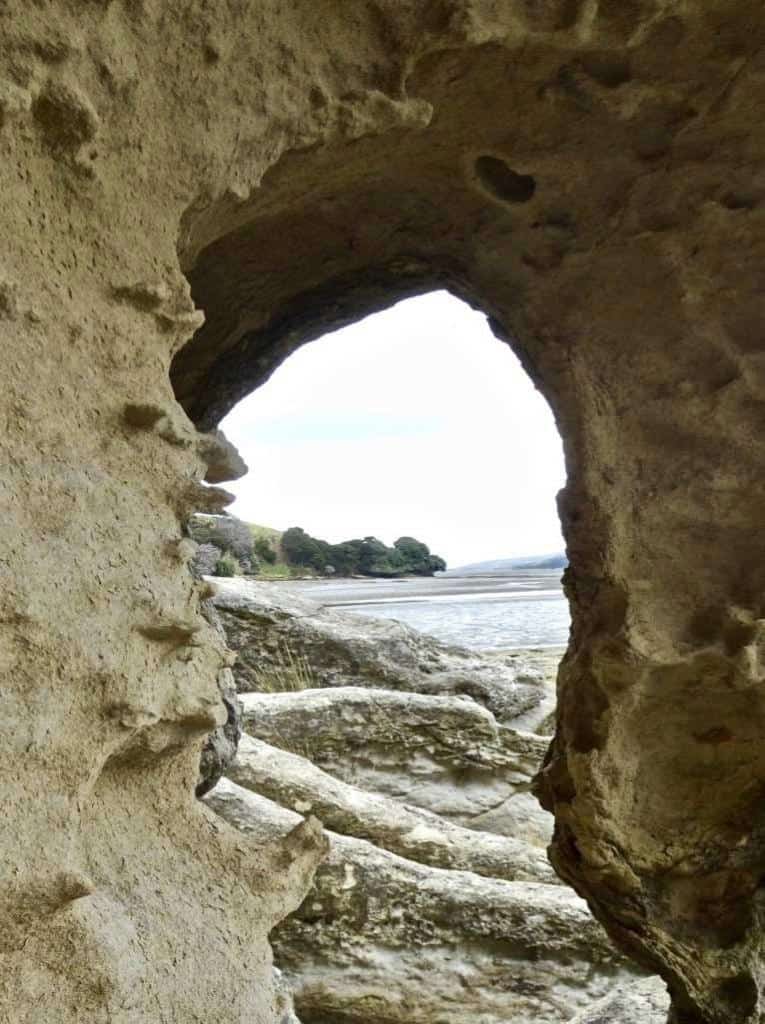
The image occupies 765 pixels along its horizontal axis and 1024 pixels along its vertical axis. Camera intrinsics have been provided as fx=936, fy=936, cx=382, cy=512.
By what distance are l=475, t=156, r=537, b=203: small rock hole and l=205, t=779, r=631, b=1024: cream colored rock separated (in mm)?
1289

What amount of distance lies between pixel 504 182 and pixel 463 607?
25.4 ft

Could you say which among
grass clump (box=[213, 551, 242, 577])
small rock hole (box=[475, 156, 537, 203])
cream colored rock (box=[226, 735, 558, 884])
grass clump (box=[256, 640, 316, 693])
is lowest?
cream colored rock (box=[226, 735, 558, 884])

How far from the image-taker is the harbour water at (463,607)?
624 centimetres

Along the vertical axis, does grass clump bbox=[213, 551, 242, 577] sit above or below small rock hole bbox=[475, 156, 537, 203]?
below

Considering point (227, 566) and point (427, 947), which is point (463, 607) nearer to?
point (227, 566)

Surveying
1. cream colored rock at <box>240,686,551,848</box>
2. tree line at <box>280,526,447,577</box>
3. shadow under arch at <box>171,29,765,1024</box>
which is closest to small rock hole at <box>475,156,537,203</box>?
shadow under arch at <box>171,29,765,1024</box>

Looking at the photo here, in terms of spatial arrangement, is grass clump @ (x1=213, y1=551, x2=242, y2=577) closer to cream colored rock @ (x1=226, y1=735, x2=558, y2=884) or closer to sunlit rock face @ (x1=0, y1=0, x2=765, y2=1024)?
cream colored rock @ (x1=226, y1=735, x2=558, y2=884)

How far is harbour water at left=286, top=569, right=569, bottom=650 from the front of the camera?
20.5 ft

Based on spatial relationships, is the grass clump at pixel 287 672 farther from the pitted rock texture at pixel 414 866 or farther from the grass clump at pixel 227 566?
the grass clump at pixel 227 566

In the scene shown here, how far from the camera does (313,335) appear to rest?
71.6 inches

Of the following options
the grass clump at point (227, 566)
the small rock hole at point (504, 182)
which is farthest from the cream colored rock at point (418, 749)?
the grass clump at point (227, 566)

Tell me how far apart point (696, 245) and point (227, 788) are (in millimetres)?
1564

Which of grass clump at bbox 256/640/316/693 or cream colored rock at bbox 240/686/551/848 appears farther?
grass clump at bbox 256/640/316/693

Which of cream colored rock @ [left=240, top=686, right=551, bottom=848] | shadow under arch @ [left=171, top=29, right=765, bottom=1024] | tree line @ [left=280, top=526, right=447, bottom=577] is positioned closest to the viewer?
shadow under arch @ [left=171, top=29, right=765, bottom=1024]
